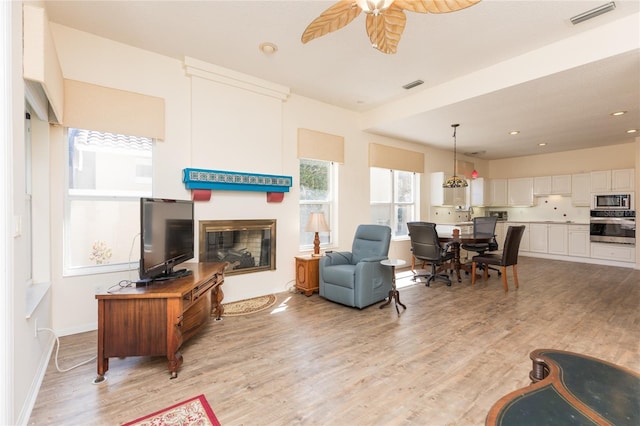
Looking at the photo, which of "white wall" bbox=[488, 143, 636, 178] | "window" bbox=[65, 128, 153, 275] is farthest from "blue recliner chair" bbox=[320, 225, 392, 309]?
"white wall" bbox=[488, 143, 636, 178]

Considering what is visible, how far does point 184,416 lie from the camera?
172 cm

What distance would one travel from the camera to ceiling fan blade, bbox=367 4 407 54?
1980 millimetres

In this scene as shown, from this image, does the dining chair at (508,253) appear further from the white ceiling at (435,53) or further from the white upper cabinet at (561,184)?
the white upper cabinet at (561,184)

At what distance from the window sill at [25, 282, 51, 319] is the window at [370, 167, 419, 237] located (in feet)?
15.2

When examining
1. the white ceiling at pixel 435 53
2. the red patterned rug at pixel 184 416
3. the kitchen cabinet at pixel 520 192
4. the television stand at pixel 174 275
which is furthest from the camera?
the kitchen cabinet at pixel 520 192

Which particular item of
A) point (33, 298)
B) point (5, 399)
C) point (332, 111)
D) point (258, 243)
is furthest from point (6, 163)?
point (332, 111)

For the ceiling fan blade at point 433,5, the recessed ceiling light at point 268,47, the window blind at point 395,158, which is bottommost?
the window blind at point 395,158

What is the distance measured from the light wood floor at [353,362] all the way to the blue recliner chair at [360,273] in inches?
6.4

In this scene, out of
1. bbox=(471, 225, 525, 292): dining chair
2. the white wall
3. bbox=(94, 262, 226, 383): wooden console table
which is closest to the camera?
bbox=(94, 262, 226, 383): wooden console table

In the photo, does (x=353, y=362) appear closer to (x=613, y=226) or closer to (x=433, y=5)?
(x=433, y=5)

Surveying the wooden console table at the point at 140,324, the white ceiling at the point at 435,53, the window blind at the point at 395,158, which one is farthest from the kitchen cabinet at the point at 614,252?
the wooden console table at the point at 140,324

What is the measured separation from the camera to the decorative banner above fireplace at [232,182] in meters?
3.44

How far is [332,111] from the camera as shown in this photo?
4930 mm

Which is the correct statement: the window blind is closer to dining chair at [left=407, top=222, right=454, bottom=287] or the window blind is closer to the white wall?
dining chair at [left=407, top=222, right=454, bottom=287]
